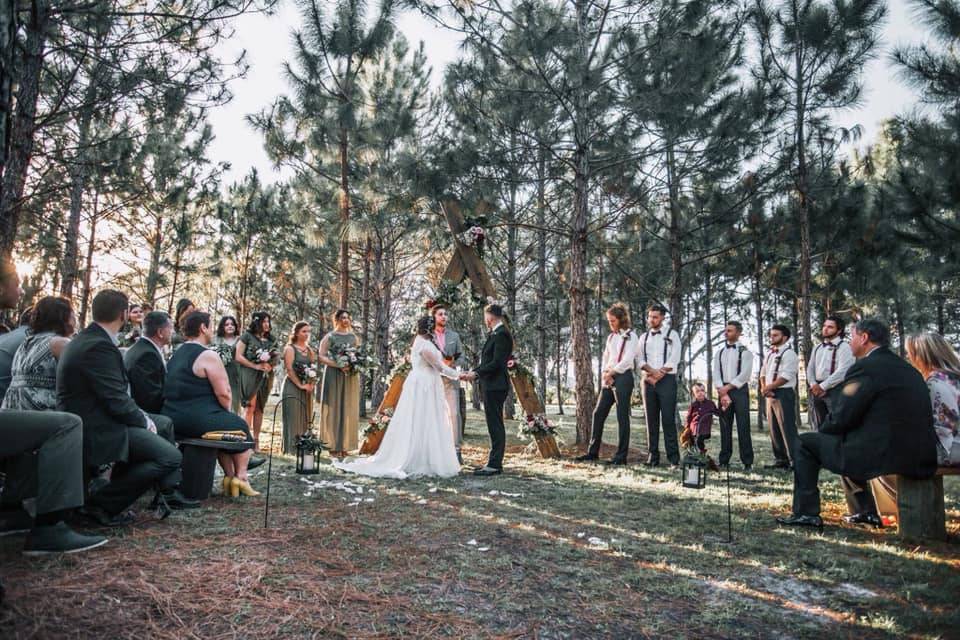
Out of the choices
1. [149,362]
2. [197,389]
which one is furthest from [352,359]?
[149,362]

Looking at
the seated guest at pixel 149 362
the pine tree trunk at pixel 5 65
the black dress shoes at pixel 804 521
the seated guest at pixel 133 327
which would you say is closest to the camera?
the pine tree trunk at pixel 5 65

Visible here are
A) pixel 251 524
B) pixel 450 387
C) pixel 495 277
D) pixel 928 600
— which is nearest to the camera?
pixel 928 600

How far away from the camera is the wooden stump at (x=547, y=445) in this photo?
8.50m

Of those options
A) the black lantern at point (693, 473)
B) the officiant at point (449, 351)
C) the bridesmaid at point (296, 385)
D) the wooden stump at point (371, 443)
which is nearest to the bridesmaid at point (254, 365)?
the bridesmaid at point (296, 385)

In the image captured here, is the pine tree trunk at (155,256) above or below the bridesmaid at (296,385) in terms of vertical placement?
above

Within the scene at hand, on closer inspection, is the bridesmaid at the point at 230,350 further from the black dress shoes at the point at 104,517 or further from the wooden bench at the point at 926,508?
the wooden bench at the point at 926,508

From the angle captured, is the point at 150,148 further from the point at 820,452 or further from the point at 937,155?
the point at 937,155

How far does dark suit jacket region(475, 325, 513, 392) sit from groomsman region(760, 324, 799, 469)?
3762mm

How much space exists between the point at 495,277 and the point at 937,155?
1089cm

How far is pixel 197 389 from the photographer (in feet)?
16.0

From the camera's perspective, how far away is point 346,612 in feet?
8.96

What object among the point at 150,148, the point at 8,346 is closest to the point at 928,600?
the point at 8,346

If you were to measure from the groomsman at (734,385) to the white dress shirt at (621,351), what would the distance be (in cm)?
144

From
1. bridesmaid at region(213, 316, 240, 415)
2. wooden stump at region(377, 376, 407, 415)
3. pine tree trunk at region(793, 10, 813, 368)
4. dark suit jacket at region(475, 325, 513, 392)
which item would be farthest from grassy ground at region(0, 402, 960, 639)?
pine tree trunk at region(793, 10, 813, 368)
